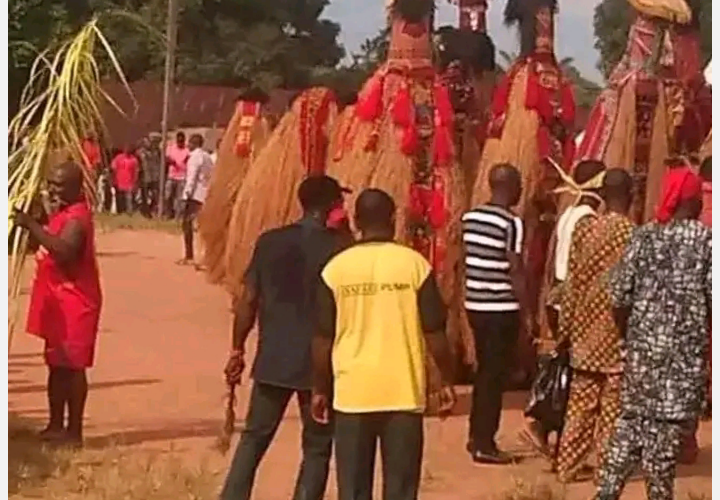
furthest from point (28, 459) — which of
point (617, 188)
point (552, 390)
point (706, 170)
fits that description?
point (706, 170)

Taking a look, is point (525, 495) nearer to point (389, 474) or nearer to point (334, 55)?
point (389, 474)

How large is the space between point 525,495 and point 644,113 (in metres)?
1.67

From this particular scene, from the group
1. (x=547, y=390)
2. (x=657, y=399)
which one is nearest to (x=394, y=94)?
(x=547, y=390)

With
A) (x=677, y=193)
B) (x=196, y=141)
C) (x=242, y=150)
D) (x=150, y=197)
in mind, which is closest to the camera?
(x=677, y=193)

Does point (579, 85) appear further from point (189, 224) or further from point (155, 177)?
point (189, 224)

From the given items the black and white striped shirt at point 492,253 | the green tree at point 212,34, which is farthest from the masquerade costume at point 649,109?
the green tree at point 212,34

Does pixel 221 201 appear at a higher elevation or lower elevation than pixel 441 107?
lower

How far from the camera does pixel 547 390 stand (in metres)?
6.38

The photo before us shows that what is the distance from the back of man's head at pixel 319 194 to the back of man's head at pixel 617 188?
1030 millimetres

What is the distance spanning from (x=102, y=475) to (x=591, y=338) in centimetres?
165

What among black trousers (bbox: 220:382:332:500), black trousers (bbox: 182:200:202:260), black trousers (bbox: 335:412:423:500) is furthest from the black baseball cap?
black trousers (bbox: 182:200:202:260)

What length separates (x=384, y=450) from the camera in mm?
5254

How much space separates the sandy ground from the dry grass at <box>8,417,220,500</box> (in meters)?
0.09

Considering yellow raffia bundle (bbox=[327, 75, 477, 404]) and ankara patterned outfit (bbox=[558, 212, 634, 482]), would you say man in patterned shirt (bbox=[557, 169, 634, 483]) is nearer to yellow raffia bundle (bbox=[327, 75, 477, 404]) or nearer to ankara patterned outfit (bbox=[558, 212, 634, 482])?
Result: ankara patterned outfit (bbox=[558, 212, 634, 482])
